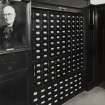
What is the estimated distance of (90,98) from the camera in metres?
2.73

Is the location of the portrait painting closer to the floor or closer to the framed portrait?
the framed portrait

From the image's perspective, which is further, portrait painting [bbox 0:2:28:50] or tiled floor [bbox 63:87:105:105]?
tiled floor [bbox 63:87:105:105]

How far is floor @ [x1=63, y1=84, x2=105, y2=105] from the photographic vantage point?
2558mm

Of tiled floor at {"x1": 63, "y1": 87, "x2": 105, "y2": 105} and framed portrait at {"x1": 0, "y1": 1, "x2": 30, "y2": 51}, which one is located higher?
framed portrait at {"x1": 0, "y1": 1, "x2": 30, "y2": 51}

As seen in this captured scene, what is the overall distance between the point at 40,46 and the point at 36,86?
47cm

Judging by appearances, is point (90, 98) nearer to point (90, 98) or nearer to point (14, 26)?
point (90, 98)

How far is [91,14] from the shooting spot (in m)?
2.98

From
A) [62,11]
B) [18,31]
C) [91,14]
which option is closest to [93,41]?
[91,14]

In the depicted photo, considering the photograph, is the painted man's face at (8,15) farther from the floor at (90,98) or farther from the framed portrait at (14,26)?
the floor at (90,98)

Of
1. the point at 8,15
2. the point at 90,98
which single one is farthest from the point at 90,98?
the point at 8,15

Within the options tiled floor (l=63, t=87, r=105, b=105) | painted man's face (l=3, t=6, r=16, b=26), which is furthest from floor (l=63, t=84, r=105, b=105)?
painted man's face (l=3, t=6, r=16, b=26)

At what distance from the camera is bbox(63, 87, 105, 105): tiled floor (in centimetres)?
256

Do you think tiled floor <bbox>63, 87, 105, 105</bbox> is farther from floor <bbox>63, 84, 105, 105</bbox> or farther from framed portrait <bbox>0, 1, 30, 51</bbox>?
framed portrait <bbox>0, 1, 30, 51</bbox>

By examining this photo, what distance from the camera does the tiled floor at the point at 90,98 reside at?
8.39 feet
